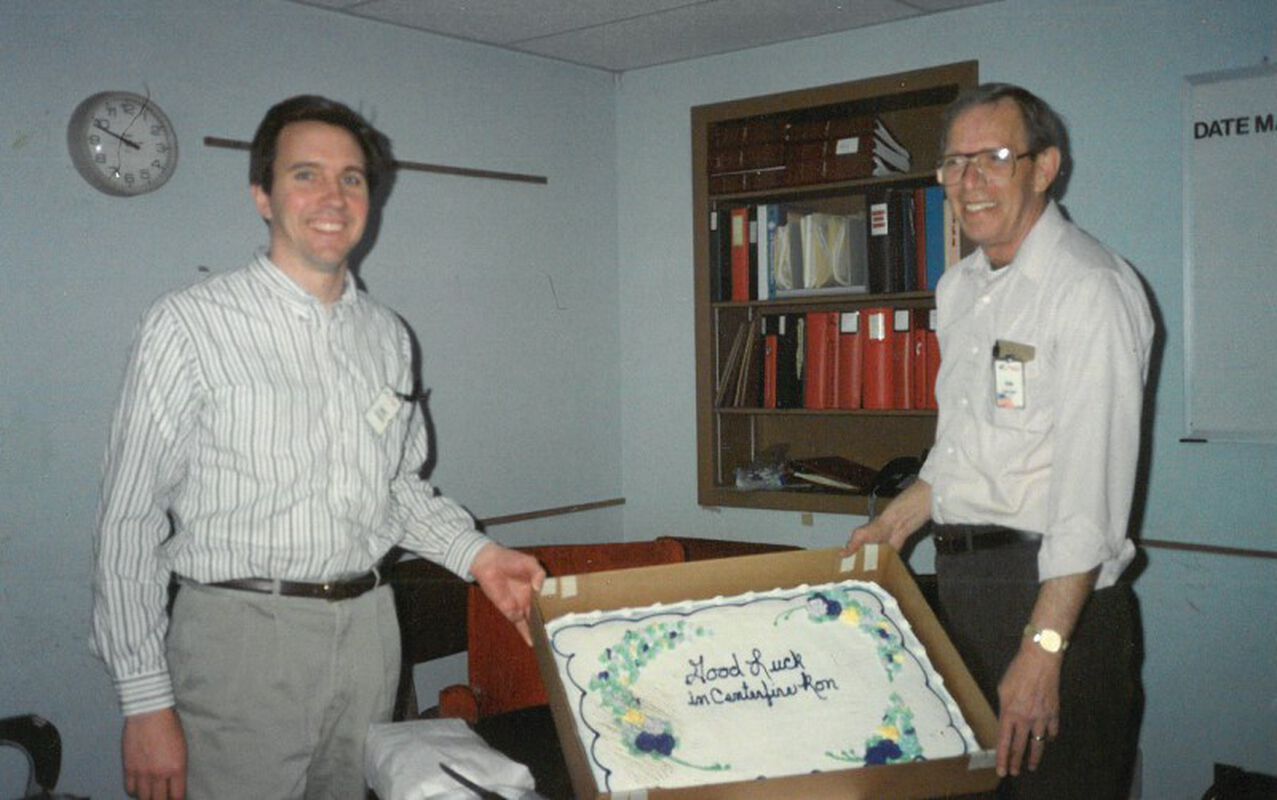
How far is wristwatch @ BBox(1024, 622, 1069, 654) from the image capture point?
163cm

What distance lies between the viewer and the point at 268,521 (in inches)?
69.1

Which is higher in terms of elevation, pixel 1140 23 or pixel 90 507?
pixel 1140 23

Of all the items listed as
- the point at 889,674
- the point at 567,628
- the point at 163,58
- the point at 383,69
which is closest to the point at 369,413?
the point at 567,628

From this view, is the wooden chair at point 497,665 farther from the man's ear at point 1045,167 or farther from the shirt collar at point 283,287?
the man's ear at point 1045,167

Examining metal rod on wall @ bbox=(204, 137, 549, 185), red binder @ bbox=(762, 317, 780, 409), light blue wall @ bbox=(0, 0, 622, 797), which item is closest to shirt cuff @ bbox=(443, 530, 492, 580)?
light blue wall @ bbox=(0, 0, 622, 797)

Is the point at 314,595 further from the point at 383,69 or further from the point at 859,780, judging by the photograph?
the point at 383,69

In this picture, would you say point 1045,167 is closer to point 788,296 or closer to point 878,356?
point 878,356

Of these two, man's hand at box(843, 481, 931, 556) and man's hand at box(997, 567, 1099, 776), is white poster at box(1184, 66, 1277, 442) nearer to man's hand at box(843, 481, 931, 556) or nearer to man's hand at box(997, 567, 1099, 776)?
man's hand at box(843, 481, 931, 556)

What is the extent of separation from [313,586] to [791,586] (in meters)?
0.82

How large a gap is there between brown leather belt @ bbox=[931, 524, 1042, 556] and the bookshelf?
5.99ft

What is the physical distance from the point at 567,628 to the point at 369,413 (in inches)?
22.8

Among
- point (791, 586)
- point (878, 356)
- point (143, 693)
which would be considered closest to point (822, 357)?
point (878, 356)

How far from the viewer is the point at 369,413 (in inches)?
75.0

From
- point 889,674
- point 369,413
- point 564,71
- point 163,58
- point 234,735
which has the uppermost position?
point 564,71
